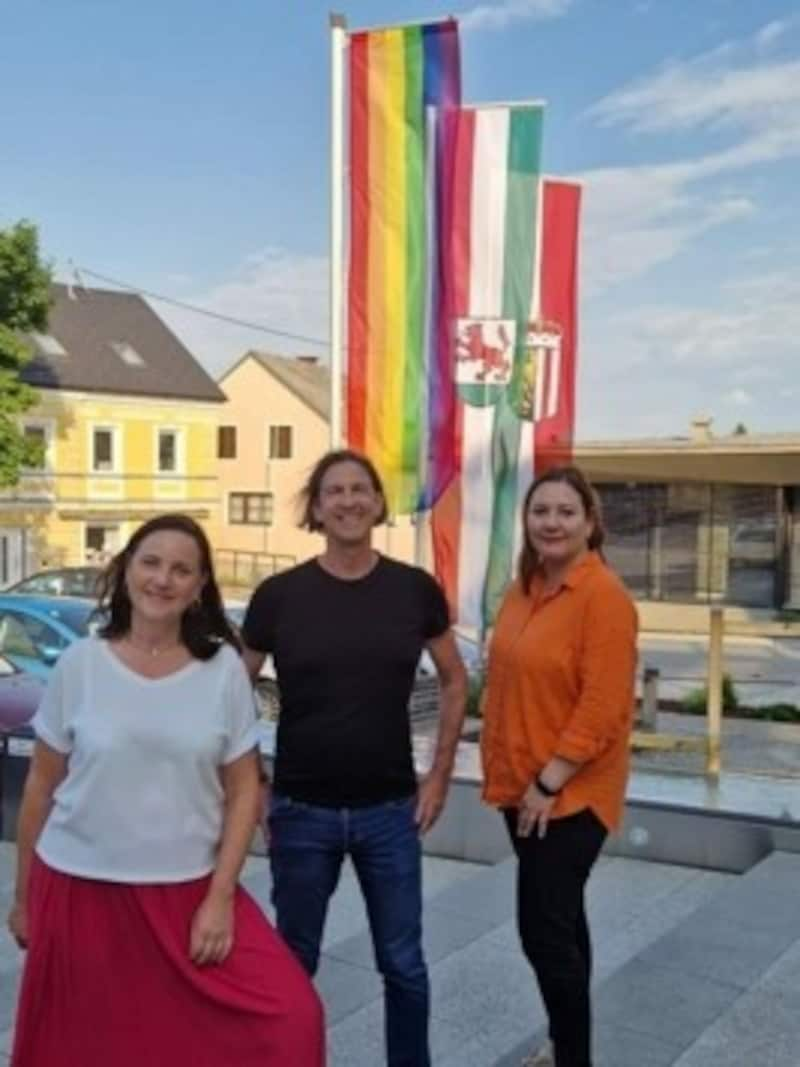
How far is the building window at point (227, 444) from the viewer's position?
36469 mm

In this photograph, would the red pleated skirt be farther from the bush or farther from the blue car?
the bush

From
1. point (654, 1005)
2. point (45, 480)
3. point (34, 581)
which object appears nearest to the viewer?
point (654, 1005)

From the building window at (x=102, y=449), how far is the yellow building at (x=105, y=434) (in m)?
0.03

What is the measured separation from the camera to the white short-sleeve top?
206 cm

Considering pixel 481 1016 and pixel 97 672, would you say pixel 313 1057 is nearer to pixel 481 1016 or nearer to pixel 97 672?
pixel 97 672

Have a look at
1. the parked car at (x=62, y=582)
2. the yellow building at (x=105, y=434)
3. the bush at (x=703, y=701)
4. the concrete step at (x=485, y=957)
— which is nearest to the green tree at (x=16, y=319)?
the yellow building at (x=105, y=434)

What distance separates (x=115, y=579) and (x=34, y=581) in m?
17.0

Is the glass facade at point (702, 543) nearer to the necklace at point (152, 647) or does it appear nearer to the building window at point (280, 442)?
the building window at point (280, 442)

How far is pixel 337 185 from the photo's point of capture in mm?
6652

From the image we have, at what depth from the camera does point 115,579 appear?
2.28 meters

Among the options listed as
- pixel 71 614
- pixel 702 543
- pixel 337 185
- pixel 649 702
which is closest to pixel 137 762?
pixel 337 185

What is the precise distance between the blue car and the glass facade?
15213 millimetres

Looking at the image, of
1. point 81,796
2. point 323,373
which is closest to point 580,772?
point 81,796

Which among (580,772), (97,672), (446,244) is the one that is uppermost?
(446,244)
